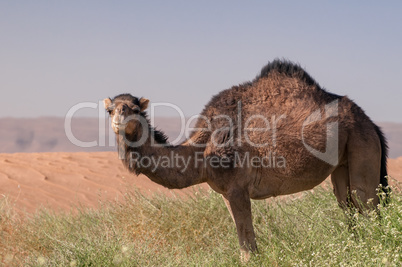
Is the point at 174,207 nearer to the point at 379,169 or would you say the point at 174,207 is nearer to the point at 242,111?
the point at 242,111

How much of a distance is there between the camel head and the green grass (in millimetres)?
1052

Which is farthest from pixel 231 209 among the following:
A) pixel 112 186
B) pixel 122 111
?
pixel 112 186

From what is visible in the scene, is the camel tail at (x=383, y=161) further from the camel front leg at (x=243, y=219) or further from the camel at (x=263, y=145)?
the camel front leg at (x=243, y=219)

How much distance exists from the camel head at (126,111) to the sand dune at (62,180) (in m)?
5.05

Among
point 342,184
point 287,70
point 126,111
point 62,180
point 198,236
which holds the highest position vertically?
point 287,70

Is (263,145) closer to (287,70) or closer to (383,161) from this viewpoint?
(287,70)

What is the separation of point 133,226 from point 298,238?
258cm

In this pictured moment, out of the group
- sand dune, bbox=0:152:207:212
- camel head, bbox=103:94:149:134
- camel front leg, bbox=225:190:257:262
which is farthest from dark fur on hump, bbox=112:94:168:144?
sand dune, bbox=0:152:207:212

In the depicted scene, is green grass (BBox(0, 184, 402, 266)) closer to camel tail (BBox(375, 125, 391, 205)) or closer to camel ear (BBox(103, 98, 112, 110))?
camel tail (BBox(375, 125, 391, 205))

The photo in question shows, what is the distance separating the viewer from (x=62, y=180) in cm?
1328

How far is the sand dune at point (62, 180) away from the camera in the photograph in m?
11.4

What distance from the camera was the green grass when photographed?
470 centimetres

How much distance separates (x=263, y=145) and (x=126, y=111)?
5.07 ft

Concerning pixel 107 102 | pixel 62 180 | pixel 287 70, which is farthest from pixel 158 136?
pixel 62 180
